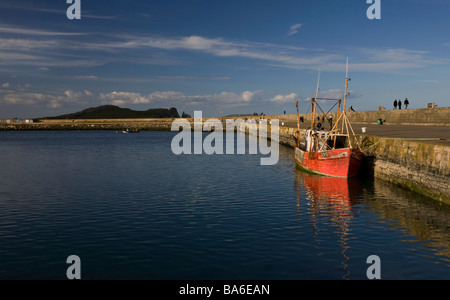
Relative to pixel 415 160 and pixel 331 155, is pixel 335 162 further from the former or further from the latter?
pixel 415 160

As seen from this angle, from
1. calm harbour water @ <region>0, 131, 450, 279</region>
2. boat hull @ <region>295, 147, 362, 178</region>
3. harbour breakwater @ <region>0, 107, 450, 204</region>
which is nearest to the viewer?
calm harbour water @ <region>0, 131, 450, 279</region>

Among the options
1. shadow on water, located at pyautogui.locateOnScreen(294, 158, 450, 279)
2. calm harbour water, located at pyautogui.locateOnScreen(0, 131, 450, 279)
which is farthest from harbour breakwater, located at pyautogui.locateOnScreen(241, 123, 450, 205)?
calm harbour water, located at pyautogui.locateOnScreen(0, 131, 450, 279)

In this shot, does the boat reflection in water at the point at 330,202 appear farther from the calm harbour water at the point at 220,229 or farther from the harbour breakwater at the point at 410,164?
the harbour breakwater at the point at 410,164

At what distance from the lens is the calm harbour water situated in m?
12.5

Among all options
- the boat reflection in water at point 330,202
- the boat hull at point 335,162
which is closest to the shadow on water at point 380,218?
the boat reflection in water at point 330,202

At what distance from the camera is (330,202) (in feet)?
74.2

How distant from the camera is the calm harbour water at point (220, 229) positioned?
40.9ft

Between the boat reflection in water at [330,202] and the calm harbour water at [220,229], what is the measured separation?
0.23 feet

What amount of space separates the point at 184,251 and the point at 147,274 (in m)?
2.28

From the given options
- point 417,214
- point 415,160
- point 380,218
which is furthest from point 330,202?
point 415,160

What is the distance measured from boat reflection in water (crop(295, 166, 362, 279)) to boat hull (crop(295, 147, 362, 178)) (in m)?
0.49

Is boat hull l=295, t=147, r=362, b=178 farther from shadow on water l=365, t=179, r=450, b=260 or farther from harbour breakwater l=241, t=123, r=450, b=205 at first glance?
shadow on water l=365, t=179, r=450, b=260
